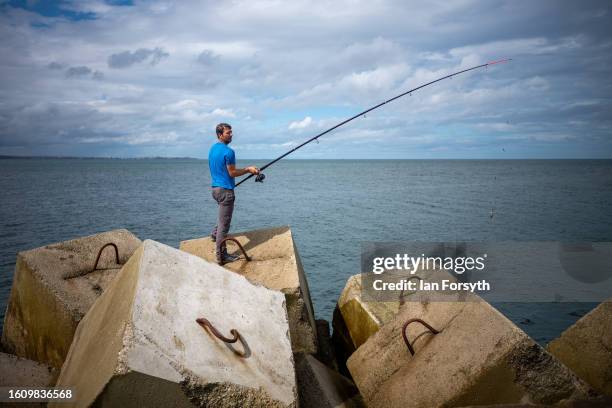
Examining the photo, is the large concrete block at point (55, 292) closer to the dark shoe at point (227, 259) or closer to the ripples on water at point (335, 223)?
the dark shoe at point (227, 259)

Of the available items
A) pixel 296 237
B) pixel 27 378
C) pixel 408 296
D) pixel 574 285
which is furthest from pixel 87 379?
pixel 296 237

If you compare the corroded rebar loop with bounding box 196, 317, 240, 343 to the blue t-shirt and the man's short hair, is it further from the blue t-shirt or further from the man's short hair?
the man's short hair

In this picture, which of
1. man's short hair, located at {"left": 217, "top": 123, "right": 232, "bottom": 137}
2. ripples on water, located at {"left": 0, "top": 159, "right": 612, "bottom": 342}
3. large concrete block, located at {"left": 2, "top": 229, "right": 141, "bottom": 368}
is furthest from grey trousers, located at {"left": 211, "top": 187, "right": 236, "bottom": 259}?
ripples on water, located at {"left": 0, "top": 159, "right": 612, "bottom": 342}

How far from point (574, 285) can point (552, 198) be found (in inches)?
972

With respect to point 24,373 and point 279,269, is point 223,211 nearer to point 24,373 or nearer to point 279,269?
point 279,269

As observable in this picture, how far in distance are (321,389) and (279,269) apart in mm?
1541

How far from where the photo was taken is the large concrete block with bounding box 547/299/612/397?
3002 millimetres

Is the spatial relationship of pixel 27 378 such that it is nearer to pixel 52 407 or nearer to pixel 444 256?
pixel 52 407

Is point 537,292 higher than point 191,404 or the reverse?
the reverse

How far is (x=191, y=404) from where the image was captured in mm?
1860

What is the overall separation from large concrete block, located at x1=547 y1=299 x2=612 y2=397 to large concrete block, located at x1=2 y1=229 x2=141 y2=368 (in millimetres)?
3987

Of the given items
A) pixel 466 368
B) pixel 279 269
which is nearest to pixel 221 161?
pixel 279 269

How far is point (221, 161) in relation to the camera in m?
4.86

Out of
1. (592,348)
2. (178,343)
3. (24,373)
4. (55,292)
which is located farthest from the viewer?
(55,292)
